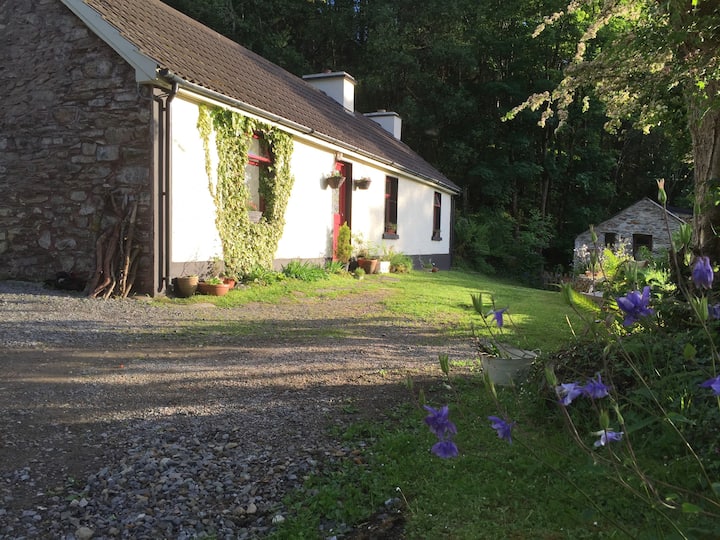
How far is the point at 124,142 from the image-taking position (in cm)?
771

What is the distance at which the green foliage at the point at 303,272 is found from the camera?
411 inches

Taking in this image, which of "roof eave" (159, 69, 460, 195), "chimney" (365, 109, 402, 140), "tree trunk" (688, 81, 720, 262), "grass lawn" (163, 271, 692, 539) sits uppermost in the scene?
"chimney" (365, 109, 402, 140)

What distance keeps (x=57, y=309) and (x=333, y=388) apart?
4.34 metres

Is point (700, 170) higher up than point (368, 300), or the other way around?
point (700, 170)

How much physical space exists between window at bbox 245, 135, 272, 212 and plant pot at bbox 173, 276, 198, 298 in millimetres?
2370

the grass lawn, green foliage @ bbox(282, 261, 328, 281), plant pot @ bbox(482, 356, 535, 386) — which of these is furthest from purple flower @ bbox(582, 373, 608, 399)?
green foliage @ bbox(282, 261, 328, 281)

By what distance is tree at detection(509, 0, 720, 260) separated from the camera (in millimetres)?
3033

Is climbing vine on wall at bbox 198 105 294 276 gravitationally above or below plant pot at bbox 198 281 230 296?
above

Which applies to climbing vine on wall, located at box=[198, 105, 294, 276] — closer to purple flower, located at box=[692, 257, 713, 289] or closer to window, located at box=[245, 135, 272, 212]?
window, located at box=[245, 135, 272, 212]

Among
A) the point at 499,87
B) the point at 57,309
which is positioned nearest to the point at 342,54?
the point at 499,87

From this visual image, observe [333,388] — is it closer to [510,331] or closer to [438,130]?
[510,331]

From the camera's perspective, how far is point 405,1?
84.6 ft

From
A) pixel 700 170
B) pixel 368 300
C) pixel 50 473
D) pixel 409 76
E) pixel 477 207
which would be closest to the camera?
pixel 50 473

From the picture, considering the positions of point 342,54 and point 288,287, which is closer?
point 288,287
